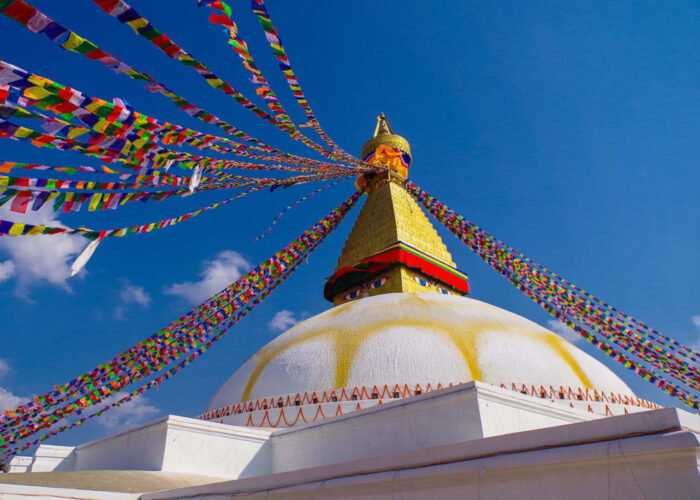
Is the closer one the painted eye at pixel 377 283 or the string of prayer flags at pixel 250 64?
the string of prayer flags at pixel 250 64

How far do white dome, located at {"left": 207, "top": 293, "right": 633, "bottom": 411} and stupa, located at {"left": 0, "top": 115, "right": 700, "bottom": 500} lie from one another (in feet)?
0.07

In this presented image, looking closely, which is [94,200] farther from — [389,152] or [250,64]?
[389,152]

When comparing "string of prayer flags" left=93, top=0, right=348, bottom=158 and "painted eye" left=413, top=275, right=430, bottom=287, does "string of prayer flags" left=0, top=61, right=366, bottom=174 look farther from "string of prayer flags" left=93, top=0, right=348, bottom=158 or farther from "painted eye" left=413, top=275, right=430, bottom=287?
"painted eye" left=413, top=275, right=430, bottom=287

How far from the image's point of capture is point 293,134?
19.1 feet

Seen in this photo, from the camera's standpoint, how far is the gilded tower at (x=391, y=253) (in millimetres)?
10203

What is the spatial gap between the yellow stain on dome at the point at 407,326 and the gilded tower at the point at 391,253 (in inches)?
102

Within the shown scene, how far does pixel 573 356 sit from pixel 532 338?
0.65 m

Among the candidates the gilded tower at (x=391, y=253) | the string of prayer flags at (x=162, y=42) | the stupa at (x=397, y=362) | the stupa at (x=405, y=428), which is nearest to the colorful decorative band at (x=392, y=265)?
the gilded tower at (x=391, y=253)

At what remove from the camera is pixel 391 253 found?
10297mm

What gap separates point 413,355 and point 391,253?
4.18m

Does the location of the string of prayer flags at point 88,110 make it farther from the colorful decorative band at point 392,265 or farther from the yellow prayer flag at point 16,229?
the colorful decorative band at point 392,265

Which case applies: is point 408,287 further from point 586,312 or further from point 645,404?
point 645,404

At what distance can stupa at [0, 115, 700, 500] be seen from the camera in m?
2.45

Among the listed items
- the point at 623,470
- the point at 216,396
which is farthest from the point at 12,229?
the point at 216,396
